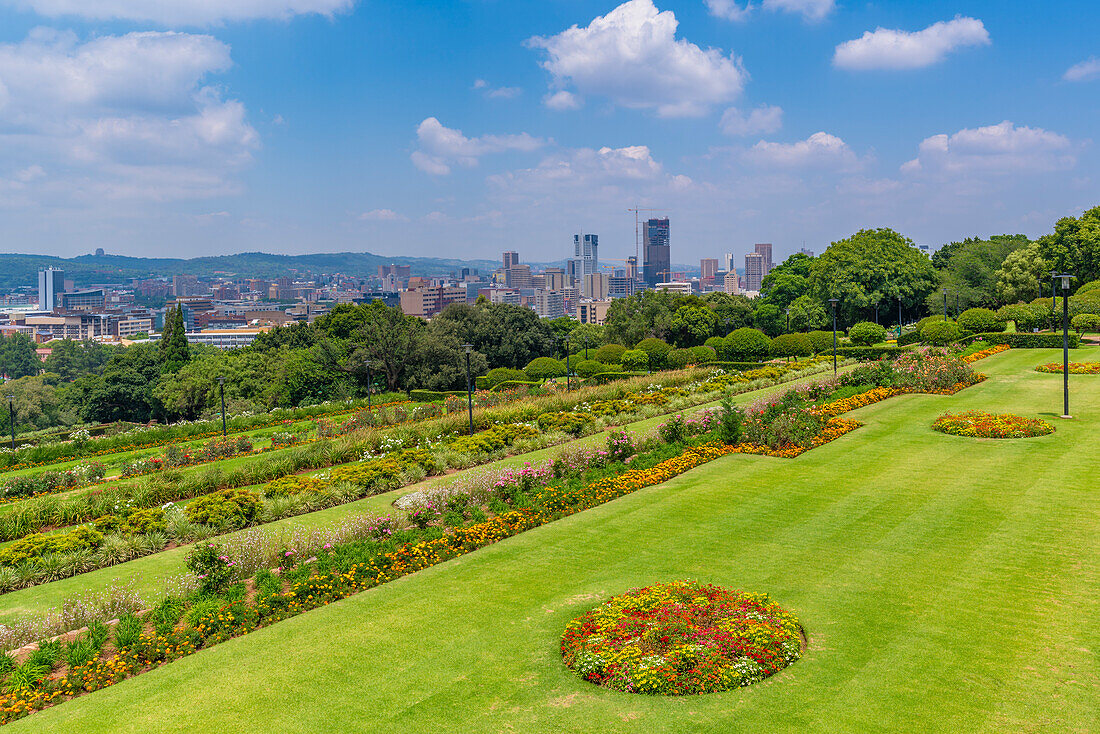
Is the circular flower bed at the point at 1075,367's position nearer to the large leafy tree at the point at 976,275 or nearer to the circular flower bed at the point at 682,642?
the circular flower bed at the point at 682,642

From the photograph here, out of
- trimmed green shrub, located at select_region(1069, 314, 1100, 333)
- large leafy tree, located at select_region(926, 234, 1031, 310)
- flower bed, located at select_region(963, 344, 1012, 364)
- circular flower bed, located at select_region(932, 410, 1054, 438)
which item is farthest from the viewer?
large leafy tree, located at select_region(926, 234, 1031, 310)

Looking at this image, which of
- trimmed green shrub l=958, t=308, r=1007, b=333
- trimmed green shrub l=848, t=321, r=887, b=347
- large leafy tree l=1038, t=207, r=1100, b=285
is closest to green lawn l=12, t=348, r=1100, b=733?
trimmed green shrub l=958, t=308, r=1007, b=333

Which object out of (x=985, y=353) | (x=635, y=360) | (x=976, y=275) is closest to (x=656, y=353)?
(x=635, y=360)

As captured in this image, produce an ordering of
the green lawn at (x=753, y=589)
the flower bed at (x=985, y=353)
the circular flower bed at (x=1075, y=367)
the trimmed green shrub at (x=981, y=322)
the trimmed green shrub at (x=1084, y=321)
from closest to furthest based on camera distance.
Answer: the green lawn at (x=753, y=589) → the circular flower bed at (x=1075, y=367) → the flower bed at (x=985, y=353) → the trimmed green shrub at (x=1084, y=321) → the trimmed green shrub at (x=981, y=322)

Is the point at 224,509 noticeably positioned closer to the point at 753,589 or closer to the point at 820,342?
the point at 753,589

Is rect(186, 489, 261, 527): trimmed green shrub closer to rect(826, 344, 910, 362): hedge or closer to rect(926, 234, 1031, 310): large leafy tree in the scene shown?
rect(826, 344, 910, 362): hedge

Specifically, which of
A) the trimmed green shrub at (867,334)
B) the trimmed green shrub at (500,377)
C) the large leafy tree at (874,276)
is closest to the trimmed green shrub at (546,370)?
the trimmed green shrub at (500,377)
